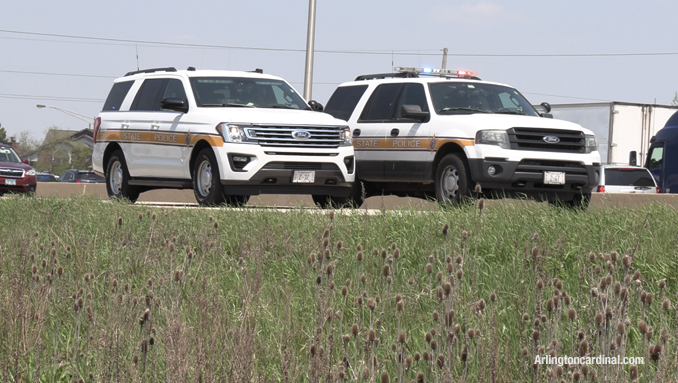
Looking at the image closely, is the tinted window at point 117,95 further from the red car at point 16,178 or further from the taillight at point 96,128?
the red car at point 16,178

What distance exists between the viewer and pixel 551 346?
319 cm

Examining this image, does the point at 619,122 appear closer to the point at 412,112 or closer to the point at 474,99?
the point at 474,99

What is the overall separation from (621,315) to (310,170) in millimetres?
8855

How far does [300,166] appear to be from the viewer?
11.8 m

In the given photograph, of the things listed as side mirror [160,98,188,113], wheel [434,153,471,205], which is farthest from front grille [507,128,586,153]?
side mirror [160,98,188,113]

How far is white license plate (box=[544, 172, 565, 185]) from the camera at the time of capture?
11.7 metres

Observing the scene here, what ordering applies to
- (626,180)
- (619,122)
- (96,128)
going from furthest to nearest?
(619,122) < (626,180) < (96,128)

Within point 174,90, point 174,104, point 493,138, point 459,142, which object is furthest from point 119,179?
point 493,138

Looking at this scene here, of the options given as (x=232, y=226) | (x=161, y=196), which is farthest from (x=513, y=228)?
(x=161, y=196)

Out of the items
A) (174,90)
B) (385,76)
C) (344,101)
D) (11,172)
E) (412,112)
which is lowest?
(11,172)

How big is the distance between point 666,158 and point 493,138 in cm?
1315

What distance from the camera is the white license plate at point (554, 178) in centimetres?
1168

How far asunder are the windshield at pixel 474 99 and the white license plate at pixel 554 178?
139cm

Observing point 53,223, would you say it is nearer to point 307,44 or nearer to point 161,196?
point 161,196
